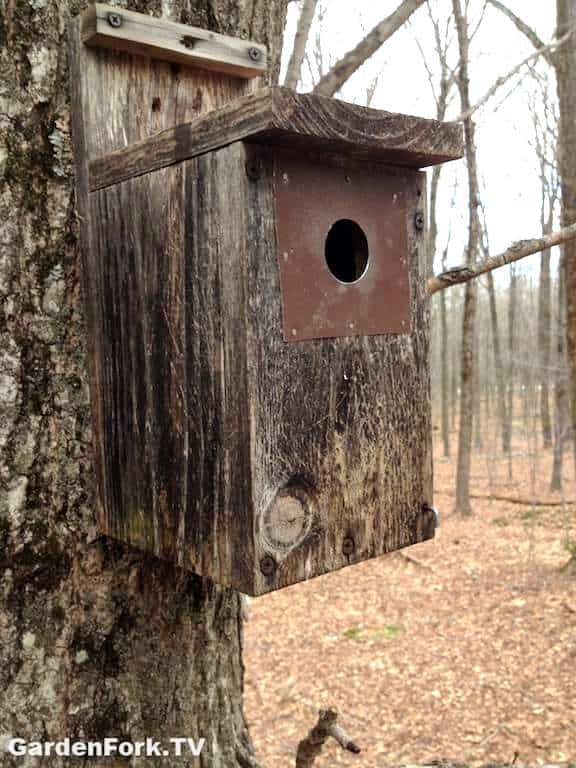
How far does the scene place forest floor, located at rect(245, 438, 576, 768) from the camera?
4.68m

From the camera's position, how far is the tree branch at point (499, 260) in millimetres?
1861

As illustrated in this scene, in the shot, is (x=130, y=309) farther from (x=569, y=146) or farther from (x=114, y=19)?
(x=569, y=146)

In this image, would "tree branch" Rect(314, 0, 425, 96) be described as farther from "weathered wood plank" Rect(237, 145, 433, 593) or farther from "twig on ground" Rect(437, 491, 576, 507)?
"twig on ground" Rect(437, 491, 576, 507)

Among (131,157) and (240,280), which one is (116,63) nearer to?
(131,157)

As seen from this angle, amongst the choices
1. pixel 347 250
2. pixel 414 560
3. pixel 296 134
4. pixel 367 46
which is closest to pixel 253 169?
pixel 296 134

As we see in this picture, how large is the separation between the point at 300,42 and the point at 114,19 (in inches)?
88.9

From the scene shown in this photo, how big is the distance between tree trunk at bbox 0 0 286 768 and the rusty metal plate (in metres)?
0.53

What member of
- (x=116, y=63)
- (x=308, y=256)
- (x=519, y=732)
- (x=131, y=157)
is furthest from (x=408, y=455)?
(x=519, y=732)

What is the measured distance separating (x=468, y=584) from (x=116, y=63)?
275 inches

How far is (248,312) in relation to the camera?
125 centimetres

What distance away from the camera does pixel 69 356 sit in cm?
154

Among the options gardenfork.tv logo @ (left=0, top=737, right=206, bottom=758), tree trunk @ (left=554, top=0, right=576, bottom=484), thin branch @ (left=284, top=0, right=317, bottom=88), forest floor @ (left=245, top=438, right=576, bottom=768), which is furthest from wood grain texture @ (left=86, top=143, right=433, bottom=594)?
tree trunk @ (left=554, top=0, right=576, bottom=484)

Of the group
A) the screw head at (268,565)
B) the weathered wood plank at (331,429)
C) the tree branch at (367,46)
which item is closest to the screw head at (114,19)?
the weathered wood plank at (331,429)

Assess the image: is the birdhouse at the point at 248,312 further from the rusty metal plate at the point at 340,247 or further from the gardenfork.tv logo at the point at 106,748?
the gardenfork.tv logo at the point at 106,748
